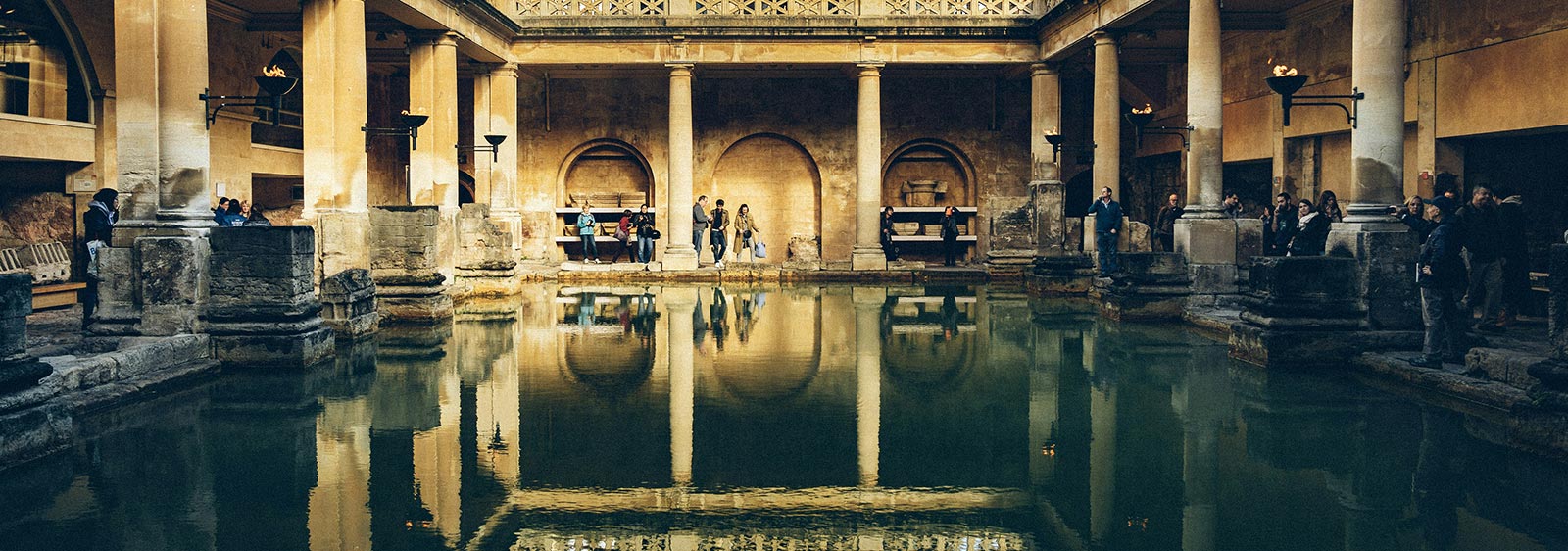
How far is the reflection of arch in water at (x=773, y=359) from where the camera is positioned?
8.54m

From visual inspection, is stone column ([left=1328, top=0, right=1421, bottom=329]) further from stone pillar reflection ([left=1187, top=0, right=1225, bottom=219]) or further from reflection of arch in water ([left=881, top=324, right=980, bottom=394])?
stone pillar reflection ([left=1187, top=0, right=1225, bottom=219])

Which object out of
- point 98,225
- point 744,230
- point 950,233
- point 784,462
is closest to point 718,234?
point 744,230

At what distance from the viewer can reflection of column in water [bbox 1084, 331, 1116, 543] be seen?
16.5ft

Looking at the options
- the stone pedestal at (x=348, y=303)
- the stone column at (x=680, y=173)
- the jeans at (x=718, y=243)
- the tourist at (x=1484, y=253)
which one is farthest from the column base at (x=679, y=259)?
the tourist at (x=1484, y=253)

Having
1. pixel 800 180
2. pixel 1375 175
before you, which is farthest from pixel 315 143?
pixel 800 180

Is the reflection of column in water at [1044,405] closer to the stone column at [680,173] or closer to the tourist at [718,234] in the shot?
the stone column at [680,173]

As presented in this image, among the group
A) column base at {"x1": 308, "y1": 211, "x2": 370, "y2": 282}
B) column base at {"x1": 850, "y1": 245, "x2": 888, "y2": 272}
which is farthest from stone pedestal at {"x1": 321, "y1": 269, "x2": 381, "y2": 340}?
column base at {"x1": 850, "y1": 245, "x2": 888, "y2": 272}

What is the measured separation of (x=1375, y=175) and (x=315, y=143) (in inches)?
433

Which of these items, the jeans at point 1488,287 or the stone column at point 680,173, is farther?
the stone column at point 680,173

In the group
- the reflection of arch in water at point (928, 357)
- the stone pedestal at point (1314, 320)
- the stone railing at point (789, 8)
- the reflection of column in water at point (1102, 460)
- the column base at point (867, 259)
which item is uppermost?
the stone railing at point (789, 8)

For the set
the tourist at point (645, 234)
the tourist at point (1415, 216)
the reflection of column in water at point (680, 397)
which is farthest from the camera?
the tourist at point (645, 234)

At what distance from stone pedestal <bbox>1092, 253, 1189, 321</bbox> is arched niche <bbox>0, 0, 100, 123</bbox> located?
1524 cm

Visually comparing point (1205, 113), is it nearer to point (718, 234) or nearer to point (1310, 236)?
point (1310, 236)

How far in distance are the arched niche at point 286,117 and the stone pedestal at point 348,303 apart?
1041cm
